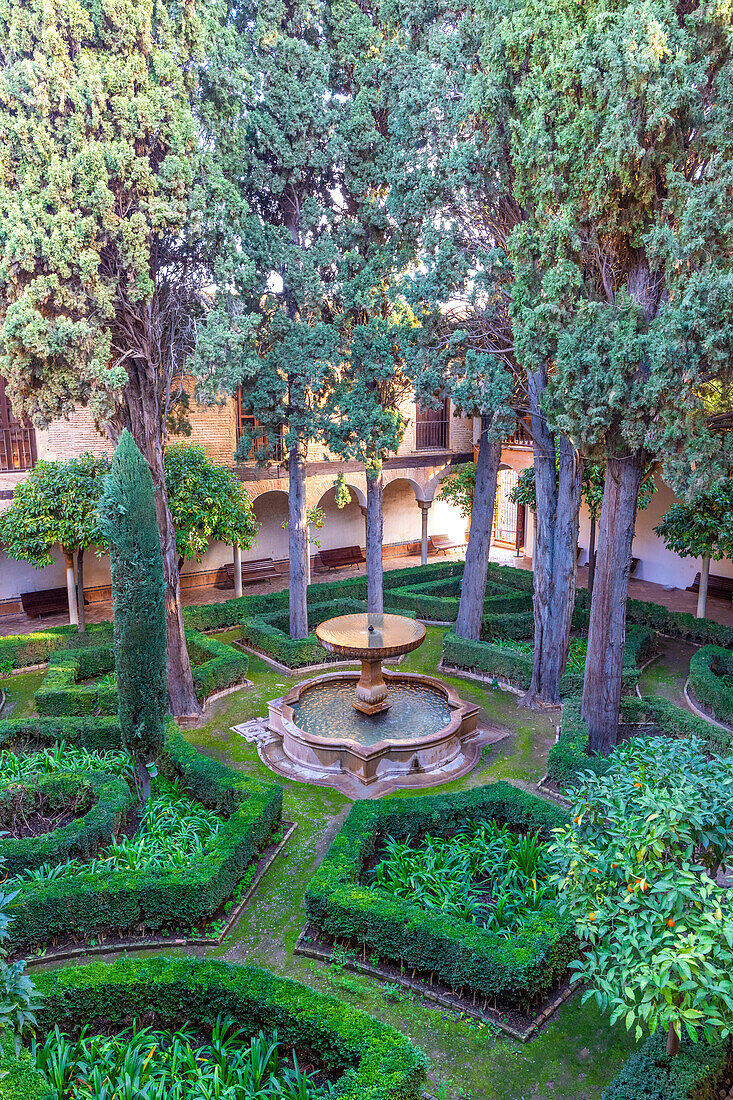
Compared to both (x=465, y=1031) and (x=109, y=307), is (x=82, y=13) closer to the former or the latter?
(x=109, y=307)

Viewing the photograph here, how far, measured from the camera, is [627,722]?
32.0 ft

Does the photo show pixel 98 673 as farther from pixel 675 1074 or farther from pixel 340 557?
pixel 675 1074

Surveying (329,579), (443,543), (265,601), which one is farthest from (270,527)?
(443,543)

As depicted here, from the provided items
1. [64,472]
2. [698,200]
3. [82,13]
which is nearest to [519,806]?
[698,200]

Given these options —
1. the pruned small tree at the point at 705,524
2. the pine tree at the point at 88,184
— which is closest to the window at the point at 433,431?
the pruned small tree at the point at 705,524

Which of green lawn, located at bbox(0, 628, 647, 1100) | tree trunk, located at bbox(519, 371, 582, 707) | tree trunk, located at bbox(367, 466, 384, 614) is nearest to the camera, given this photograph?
green lawn, located at bbox(0, 628, 647, 1100)

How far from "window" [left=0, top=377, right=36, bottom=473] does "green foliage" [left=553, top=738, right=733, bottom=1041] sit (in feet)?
44.1

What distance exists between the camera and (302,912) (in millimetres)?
6551

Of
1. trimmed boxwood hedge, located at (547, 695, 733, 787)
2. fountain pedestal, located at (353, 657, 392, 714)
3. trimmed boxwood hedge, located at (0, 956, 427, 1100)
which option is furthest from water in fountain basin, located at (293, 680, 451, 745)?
trimmed boxwood hedge, located at (0, 956, 427, 1100)

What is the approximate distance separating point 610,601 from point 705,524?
4.09 metres

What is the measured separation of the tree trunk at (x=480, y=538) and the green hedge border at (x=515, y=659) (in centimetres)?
→ 65

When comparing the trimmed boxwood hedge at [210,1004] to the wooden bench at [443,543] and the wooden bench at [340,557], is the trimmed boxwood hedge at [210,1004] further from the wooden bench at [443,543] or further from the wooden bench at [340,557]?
the wooden bench at [443,543]

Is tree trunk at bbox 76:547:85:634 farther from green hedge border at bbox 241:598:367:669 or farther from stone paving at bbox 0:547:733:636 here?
green hedge border at bbox 241:598:367:669

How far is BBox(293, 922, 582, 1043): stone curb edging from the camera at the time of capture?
5.18 meters
